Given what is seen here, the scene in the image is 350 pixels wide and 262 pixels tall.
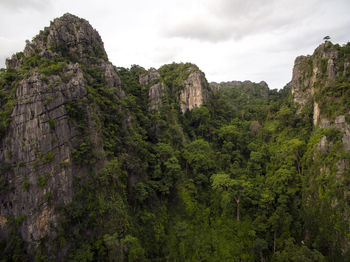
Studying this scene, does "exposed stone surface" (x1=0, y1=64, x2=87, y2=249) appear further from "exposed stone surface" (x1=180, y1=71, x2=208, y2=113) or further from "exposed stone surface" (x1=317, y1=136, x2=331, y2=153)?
"exposed stone surface" (x1=180, y1=71, x2=208, y2=113)

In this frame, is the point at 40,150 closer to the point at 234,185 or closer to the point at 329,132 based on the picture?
the point at 234,185

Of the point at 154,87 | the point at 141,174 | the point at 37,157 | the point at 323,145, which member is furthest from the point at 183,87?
the point at 37,157

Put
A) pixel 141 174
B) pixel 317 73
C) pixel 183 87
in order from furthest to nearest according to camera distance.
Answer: pixel 183 87
pixel 317 73
pixel 141 174

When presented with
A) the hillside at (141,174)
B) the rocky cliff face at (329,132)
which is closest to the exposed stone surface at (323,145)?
the rocky cliff face at (329,132)

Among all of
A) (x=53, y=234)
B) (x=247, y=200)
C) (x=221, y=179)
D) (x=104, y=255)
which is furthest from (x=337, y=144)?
(x=53, y=234)

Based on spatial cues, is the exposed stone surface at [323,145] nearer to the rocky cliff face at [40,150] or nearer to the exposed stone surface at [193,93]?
the exposed stone surface at [193,93]

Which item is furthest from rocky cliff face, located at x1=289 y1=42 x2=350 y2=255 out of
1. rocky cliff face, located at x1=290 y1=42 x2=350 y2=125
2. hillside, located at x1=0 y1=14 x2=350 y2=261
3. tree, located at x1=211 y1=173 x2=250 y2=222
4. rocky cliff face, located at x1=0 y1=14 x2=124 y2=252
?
rocky cliff face, located at x1=0 y1=14 x2=124 y2=252

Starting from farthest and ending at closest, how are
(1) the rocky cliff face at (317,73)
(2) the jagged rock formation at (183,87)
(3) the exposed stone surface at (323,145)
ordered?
1. (2) the jagged rock formation at (183,87)
2. (1) the rocky cliff face at (317,73)
3. (3) the exposed stone surface at (323,145)

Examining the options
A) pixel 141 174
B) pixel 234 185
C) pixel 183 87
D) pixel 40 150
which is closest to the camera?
pixel 40 150
